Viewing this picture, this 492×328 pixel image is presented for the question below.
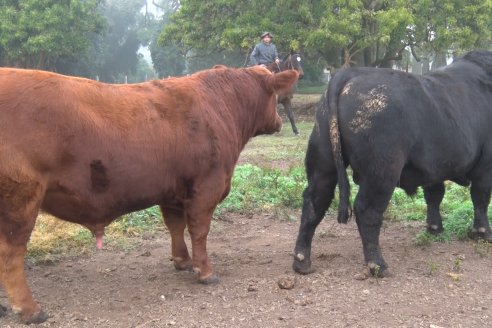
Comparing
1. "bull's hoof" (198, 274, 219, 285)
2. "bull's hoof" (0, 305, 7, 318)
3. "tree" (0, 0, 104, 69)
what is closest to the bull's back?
"bull's hoof" (198, 274, 219, 285)

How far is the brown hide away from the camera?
349 cm

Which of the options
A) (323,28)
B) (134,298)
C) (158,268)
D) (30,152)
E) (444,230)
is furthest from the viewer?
(323,28)

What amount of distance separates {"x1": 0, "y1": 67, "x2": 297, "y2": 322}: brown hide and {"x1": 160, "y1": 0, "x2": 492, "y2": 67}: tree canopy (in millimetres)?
13550

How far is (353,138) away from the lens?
4293 mm

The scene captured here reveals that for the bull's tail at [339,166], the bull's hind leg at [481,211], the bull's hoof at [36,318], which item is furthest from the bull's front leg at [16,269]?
the bull's hind leg at [481,211]

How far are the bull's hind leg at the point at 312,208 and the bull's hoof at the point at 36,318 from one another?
1935 millimetres

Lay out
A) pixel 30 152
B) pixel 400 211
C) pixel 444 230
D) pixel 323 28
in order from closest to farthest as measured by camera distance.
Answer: pixel 30 152 < pixel 444 230 < pixel 400 211 < pixel 323 28

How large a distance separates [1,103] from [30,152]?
35 cm

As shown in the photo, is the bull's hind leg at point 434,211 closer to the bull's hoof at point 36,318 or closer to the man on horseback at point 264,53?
the bull's hoof at point 36,318

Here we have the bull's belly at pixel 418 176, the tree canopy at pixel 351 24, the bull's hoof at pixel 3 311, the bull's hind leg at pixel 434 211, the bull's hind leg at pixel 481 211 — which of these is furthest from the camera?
the tree canopy at pixel 351 24

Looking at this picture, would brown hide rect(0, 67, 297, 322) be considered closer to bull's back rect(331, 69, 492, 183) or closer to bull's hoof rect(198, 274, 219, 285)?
bull's hoof rect(198, 274, 219, 285)

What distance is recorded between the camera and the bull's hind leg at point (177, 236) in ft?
15.4

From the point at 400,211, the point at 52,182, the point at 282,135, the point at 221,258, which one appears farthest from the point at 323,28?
the point at 52,182

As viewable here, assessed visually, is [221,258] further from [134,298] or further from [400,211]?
[400,211]
